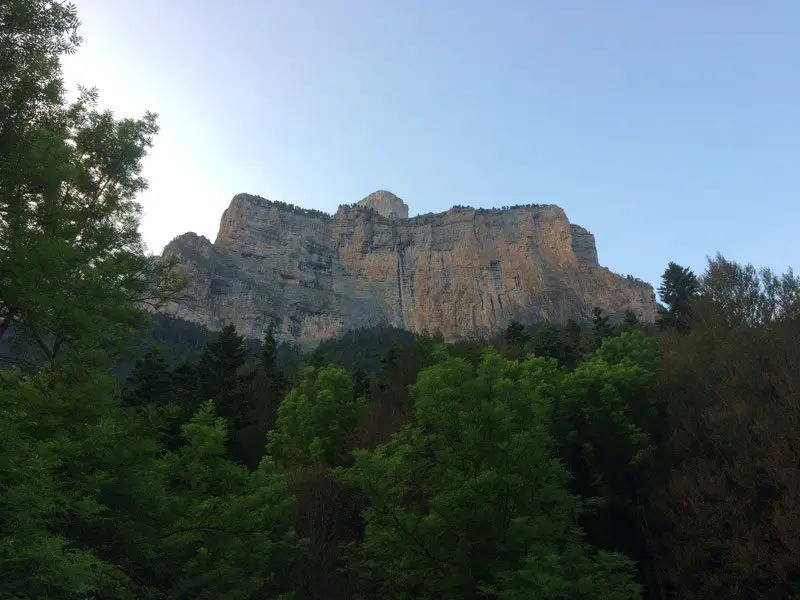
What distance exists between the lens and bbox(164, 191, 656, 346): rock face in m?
120

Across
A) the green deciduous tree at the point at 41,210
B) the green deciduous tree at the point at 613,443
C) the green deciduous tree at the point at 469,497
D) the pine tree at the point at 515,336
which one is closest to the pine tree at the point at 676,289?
the pine tree at the point at 515,336

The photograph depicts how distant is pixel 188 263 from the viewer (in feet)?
386

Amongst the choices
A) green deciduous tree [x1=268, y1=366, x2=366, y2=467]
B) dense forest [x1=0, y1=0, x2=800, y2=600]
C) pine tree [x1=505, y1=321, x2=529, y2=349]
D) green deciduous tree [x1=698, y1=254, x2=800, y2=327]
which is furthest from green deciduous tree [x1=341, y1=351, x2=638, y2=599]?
pine tree [x1=505, y1=321, x2=529, y2=349]

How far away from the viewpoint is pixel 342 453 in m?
23.6

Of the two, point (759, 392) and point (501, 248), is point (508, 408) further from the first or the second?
point (501, 248)

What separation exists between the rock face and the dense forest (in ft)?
315

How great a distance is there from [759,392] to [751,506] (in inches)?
156

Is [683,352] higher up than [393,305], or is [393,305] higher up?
[393,305]

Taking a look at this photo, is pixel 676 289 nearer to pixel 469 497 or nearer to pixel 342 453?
pixel 342 453

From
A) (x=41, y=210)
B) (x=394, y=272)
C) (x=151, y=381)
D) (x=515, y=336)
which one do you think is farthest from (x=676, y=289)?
(x=394, y=272)

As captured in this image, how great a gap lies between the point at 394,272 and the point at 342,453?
11236cm

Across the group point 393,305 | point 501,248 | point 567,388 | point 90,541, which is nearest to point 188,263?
point 393,305

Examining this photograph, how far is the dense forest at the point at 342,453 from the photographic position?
7.29 m

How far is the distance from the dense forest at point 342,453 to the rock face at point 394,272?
315ft
